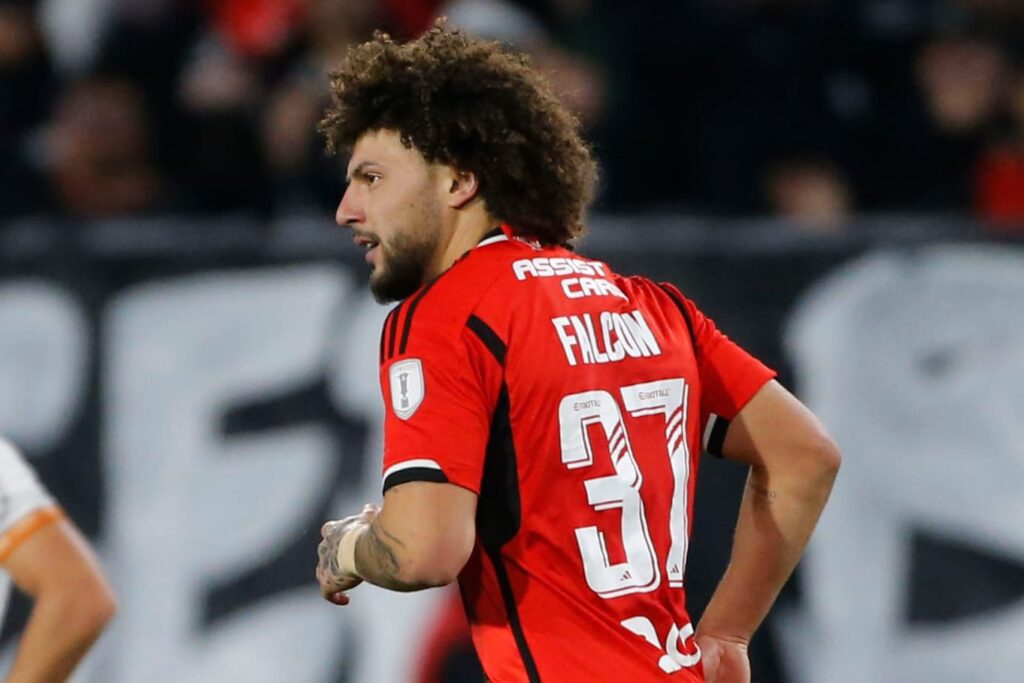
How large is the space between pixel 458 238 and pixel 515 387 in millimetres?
378

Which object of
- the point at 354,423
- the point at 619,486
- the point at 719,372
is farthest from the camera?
the point at 354,423

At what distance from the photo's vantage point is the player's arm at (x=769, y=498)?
11.6 feet

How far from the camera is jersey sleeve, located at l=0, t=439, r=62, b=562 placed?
142 inches

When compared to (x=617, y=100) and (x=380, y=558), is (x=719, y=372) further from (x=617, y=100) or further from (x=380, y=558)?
(x=617, y=100)

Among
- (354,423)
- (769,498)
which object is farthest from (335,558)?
(354,423)

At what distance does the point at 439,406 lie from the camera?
2.98 meters

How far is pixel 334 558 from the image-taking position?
3.15m

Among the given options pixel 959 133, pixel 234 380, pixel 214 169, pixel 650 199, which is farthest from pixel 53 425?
pixel 959 133

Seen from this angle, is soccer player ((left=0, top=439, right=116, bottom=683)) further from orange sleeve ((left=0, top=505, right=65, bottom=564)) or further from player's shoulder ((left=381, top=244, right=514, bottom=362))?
player's shoulder ((left=381, top=244, right=514, bottom=362))

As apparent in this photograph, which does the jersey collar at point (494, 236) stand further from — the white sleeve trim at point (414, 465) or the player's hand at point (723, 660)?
the player's hand at point (723, 660)

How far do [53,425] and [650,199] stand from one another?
102 inches

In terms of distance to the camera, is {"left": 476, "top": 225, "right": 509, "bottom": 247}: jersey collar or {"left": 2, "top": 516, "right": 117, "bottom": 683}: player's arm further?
{"left": 2, "top": 516, "right": 117, "bottom": 683}: player's arm

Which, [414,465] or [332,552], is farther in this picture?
[332,552]

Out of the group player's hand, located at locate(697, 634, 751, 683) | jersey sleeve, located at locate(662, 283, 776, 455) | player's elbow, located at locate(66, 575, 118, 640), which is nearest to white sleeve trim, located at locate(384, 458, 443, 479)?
jersey sleeve, located at locate(662, 283, 776, 455)
